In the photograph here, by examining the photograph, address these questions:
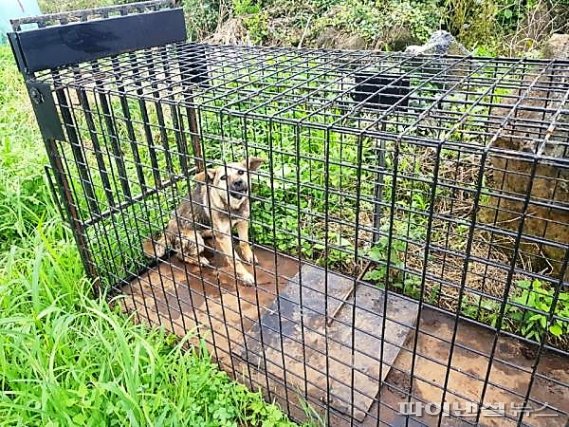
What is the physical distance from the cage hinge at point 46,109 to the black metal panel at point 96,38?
8 centimetres

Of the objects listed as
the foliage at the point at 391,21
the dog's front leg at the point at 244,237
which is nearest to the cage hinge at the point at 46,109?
the dog's front leg at the point at 244,237

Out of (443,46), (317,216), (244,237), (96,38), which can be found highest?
(96,38)

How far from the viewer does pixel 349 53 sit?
223 cm

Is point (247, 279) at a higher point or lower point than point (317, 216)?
lower

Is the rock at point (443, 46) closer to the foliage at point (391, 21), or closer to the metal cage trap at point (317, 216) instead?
the foliage at point (391, 21)

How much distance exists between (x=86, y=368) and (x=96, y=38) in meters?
1.49

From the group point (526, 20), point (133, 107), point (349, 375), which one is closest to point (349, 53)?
point (349, 375)

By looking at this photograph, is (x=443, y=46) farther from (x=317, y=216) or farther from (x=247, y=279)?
(x=317, y=216)

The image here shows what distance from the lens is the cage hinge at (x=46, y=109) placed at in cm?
193

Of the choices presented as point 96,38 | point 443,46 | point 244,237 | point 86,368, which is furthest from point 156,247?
point 443,46

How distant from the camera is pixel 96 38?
206cm

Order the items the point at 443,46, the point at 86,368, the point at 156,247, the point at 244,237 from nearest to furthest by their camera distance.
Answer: the point at 86,368
the point at 156,247
the point at 244,237
the point at 443,46

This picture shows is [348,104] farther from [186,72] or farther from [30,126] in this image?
[30,126]

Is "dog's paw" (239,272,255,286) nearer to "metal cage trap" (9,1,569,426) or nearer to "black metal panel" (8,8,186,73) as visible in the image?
"metal cage trap" (9,1,569,426)
